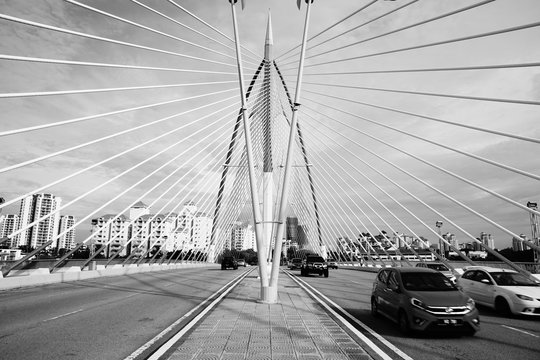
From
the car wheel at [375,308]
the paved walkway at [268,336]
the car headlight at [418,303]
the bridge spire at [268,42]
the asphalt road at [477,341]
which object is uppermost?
the bridge spire at [268,42]

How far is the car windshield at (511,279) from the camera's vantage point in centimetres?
1220

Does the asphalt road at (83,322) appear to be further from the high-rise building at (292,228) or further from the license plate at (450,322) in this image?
the high-rise building at (292,228)

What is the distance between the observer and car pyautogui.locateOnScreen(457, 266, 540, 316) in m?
10.9

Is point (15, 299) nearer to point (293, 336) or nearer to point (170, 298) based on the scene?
point (170, 298)

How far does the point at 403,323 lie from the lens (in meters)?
8.47

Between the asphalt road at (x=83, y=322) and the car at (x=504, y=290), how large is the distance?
8779mm

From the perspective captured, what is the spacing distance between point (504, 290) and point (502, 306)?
1.63ft

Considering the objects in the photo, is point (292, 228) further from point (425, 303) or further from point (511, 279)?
point (425, 303)

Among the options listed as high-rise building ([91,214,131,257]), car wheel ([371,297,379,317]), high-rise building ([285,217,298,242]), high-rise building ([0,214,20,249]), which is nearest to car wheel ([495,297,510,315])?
car wheel ([371,297,379,317])

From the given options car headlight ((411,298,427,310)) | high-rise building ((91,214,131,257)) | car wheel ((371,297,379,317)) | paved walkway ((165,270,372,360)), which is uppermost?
high-rise building ((91,214,131,257))

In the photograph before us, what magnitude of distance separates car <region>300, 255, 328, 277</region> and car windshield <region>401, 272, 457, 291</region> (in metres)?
19.5

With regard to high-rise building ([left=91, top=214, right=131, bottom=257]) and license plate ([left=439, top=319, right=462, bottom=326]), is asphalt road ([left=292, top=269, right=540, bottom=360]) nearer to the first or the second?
license plate ([left=439, top=319, right=462, bottom=326])

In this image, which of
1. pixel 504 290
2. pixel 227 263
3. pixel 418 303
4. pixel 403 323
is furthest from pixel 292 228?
pixel 418 303

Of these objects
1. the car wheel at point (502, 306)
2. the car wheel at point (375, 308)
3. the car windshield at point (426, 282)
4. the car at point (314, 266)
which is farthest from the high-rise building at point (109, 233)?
the car wheel at point (502, 306)
